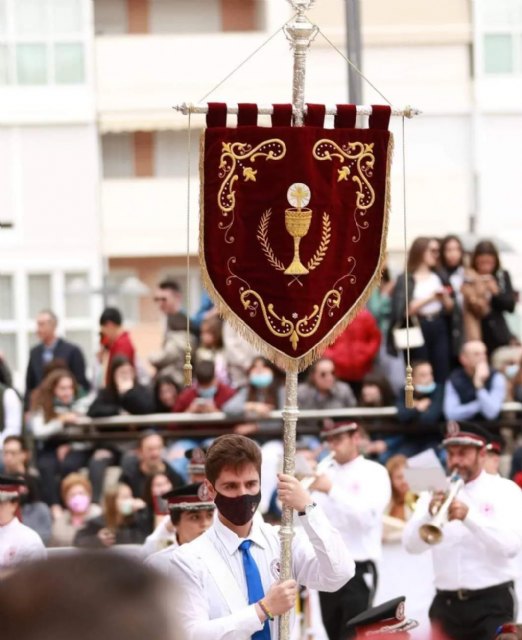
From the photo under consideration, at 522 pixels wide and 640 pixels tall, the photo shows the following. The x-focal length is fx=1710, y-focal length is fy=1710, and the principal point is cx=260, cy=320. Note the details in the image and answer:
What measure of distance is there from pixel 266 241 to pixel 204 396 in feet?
19.9

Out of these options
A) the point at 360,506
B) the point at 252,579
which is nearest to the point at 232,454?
the point at 252,579

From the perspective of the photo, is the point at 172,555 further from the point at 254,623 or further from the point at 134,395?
the point at 134,395

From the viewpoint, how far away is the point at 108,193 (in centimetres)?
2133

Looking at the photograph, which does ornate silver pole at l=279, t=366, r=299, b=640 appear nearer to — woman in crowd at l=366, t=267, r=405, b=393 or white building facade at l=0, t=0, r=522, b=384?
woman in crowd at l=366, t=267, r=405, b=393

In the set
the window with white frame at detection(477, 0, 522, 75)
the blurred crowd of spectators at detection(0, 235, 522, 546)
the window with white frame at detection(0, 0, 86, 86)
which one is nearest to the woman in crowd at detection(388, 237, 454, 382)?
the blurred crowd of spectators at detection(0, 235, 522, 546)

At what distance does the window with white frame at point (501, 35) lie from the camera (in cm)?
2038

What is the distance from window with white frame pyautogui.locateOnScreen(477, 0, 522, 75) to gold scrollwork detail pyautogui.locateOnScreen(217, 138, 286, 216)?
47.9ft

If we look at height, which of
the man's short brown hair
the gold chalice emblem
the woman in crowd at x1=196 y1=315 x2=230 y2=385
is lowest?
the man's short brown hair

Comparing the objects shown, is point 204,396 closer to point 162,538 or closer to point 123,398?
point 123,398

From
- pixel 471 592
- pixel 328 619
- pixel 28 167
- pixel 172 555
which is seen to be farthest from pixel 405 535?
pixel 28 167

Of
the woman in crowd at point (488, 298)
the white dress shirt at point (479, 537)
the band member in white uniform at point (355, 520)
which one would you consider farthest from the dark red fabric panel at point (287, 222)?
the woman in crowd at point (488, 298)

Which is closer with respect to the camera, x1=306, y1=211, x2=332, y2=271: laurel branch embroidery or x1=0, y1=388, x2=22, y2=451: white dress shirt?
x1=306, y1=211, x2=332, y2=271: laurel branch embroidery

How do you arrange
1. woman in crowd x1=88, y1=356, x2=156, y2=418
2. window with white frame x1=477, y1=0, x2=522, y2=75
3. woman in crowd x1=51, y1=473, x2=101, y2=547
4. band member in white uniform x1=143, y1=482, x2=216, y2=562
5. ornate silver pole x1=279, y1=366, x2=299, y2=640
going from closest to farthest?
ornate silver pole x1=279, y1=366, x2=299, y2=640 < band member in white uniform x1=143, y1=482, x2=216, y2=562 < woman in crowd x1=51, y1=473, x2=101, y2=547 < woman in crowd x1=88, y1=356, x2=156, y2=418 < window with white frame x1=477, y1=0, x2=522, y2=75

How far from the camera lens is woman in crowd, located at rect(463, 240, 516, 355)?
39.3 ft
